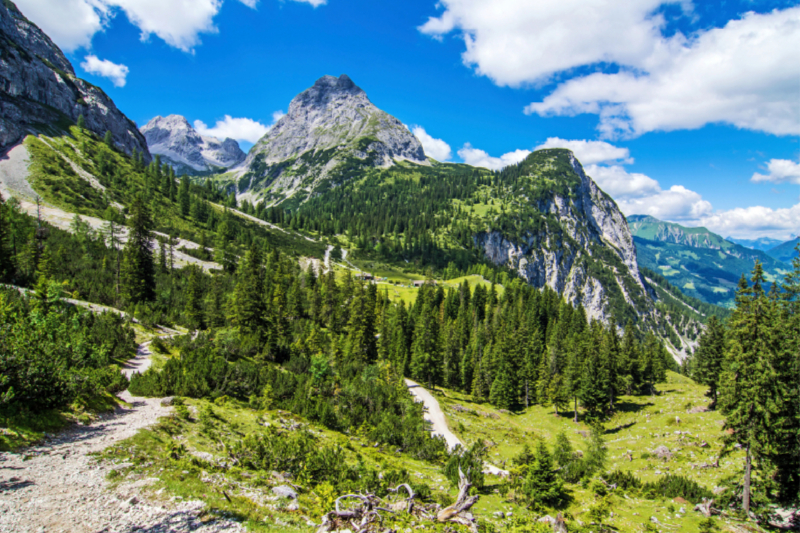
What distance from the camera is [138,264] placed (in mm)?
56500

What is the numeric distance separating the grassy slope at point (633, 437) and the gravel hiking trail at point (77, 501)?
1464 centimetres

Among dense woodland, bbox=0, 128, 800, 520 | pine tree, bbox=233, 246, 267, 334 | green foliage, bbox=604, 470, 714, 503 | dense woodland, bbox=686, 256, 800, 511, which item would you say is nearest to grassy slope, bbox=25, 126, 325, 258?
dense woodland, bbox=0, 128, 800, 520

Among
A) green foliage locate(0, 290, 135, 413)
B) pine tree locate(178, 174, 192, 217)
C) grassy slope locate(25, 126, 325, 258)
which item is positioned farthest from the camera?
pine tree locate(178, 174, 192, 217)

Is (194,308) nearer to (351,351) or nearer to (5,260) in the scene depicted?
(5,260)

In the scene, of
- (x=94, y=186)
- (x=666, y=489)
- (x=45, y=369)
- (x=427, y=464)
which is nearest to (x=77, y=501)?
(x=45, y=369)

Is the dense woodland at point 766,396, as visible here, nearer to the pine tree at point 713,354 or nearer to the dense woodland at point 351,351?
the dense woodland at point 351,351

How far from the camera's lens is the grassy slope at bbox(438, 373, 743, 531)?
20.5 meters

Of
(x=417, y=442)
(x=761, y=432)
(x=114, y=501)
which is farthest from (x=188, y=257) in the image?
(x=761, y=432)

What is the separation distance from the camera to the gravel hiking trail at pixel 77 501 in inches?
360

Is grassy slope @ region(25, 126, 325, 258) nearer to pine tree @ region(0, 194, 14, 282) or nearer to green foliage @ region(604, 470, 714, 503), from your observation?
pine tree @ region(0, 194, 14, 282)

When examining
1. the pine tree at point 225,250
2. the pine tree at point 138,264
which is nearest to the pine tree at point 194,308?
the pine tree at point 138,264

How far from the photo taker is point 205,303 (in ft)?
202

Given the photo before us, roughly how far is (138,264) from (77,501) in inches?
2262

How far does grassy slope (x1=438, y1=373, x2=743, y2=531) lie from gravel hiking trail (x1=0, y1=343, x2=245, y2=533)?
48.0 ft
